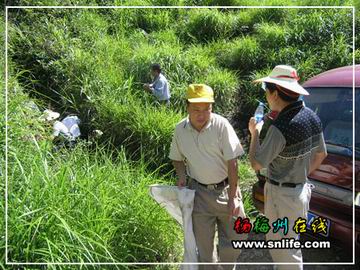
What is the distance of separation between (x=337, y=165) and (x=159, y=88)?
3.97 meters

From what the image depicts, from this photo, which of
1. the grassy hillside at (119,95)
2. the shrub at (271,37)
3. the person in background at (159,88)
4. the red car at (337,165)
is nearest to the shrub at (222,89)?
the grassy hillside at (119,95)

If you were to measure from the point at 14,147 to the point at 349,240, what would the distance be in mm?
2845

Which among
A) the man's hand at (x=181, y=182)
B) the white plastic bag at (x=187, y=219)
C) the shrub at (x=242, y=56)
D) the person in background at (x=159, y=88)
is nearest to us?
the white plastic bag at (x=187, y=219)

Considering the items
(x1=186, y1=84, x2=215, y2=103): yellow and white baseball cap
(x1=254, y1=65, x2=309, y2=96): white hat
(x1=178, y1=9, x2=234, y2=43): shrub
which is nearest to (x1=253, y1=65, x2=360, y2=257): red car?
(x1=254, y1=65, x2=309, y2=96): white hat

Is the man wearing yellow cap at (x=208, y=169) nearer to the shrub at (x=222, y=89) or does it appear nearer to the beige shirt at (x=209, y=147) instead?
the beige shirt at (x=209, y=147)

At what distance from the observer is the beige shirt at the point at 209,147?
9.65 feet

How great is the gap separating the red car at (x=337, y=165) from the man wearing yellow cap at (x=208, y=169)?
0.78 m

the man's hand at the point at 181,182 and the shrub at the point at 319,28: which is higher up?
the shrub at the point at 319,28

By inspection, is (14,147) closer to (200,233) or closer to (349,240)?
(200,233)

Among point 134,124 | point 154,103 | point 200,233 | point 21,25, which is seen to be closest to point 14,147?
point 200,233

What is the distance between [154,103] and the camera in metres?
6.76

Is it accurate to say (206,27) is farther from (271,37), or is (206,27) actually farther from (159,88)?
(159,88)

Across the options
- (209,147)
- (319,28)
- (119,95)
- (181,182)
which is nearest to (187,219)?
(181,182)

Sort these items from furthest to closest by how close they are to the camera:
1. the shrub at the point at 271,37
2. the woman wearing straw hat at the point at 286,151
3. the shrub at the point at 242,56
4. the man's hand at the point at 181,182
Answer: the shrub at the point at 271,37, the shrub at the point at 242,56, the man's hand at the point at 181,182, the woman wearing straw hat at the point at 286,151
